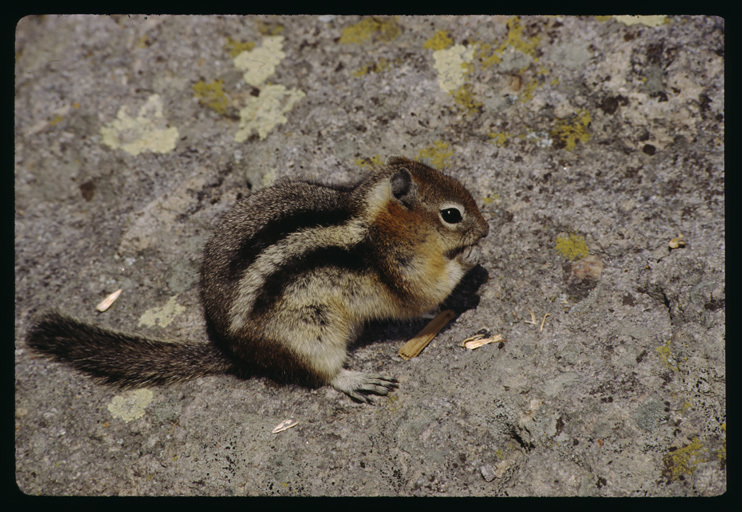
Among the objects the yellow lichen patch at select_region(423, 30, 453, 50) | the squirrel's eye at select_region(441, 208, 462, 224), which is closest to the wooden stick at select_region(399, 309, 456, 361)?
the squirrel's eye at select_region(441, 208, 462, 224)

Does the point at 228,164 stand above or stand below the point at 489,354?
above

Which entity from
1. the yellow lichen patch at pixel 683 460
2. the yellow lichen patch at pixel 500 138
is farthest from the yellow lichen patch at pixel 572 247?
Answer: the yellow lichen patch at pixel 683 460

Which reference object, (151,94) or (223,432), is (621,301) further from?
(151,94)

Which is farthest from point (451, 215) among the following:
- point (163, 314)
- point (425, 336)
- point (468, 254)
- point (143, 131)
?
point (143, 131)

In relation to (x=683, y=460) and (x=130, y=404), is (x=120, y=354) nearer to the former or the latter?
(x=130, y=404)

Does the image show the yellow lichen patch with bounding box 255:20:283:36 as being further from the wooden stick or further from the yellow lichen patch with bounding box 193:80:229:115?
the wooden stick

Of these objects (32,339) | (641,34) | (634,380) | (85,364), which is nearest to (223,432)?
(85,364)
